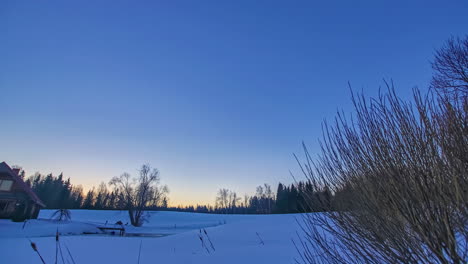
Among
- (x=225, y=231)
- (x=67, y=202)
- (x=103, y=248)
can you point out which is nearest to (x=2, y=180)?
(x=103, y=248)

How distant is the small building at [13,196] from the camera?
23500 millimetres

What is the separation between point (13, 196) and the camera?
24250 mm

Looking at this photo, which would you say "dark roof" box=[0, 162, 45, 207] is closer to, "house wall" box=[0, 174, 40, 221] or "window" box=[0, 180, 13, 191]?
"house wall" box=[0, 174, 40, 221]

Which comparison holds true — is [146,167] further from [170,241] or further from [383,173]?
[383,173]

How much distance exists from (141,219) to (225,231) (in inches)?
1038

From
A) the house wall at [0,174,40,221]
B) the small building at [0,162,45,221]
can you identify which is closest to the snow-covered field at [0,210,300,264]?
the house wall at [0,174,40,221]

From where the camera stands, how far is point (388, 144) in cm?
204

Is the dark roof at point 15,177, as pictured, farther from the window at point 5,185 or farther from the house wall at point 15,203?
the window at point 5,185

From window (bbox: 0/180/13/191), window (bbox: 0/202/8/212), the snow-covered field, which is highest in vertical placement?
window (bbox: 0/180/13/191)

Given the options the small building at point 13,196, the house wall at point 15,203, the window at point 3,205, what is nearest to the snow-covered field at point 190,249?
the house wall at point 15,203

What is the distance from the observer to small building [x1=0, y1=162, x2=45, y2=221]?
77.1 feet

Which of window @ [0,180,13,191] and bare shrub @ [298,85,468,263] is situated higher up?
window @ [0,180,13,191]

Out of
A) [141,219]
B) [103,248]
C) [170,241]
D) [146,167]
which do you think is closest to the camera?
[103,248]

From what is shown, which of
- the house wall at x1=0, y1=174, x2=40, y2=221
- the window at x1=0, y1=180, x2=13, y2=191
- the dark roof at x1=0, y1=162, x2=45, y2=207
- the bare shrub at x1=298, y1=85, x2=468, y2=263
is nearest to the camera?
the bare shrub at x1=298, y1=85, x2=468, y2=263
